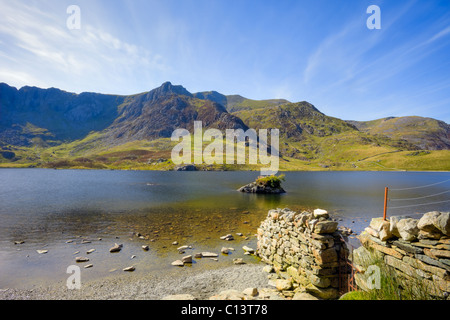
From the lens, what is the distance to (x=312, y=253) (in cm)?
1310

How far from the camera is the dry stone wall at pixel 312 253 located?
1245cm

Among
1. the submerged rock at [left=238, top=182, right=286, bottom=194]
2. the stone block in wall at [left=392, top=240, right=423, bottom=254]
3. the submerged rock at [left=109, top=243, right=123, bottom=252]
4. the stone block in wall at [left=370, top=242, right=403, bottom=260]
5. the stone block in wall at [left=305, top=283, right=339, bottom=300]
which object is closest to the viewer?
the stone block in wall at [left=392, top=240, right=423, bottom=254]

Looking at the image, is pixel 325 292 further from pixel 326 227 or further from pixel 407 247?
pixel 407 247

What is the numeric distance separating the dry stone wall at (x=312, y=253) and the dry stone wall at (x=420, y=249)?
7.45 ft

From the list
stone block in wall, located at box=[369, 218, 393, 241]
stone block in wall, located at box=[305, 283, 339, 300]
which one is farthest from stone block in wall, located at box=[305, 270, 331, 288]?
stone block in wall, located at box=[369, 218, 393, 241]

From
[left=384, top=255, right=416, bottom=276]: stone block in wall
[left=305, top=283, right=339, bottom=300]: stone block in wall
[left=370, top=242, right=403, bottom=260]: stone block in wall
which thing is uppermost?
[left=370, top=242, right=403, bottom=260]: stone block in wall

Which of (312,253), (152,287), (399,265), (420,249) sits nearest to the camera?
(420,249)

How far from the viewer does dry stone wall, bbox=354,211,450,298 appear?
295 inches

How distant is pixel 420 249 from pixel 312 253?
5809mm

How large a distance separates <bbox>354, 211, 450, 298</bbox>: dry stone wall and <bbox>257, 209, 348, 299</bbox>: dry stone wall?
7.45 feet

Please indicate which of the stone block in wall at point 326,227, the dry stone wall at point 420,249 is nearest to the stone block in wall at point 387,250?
the dry stone wall at point 420,249

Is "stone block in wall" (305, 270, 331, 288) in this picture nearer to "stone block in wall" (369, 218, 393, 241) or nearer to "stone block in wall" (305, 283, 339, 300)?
"stone block in wall" (305, 283, 339, 300)

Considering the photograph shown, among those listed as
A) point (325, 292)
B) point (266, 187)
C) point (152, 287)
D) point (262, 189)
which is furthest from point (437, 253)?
point (266, 187)
